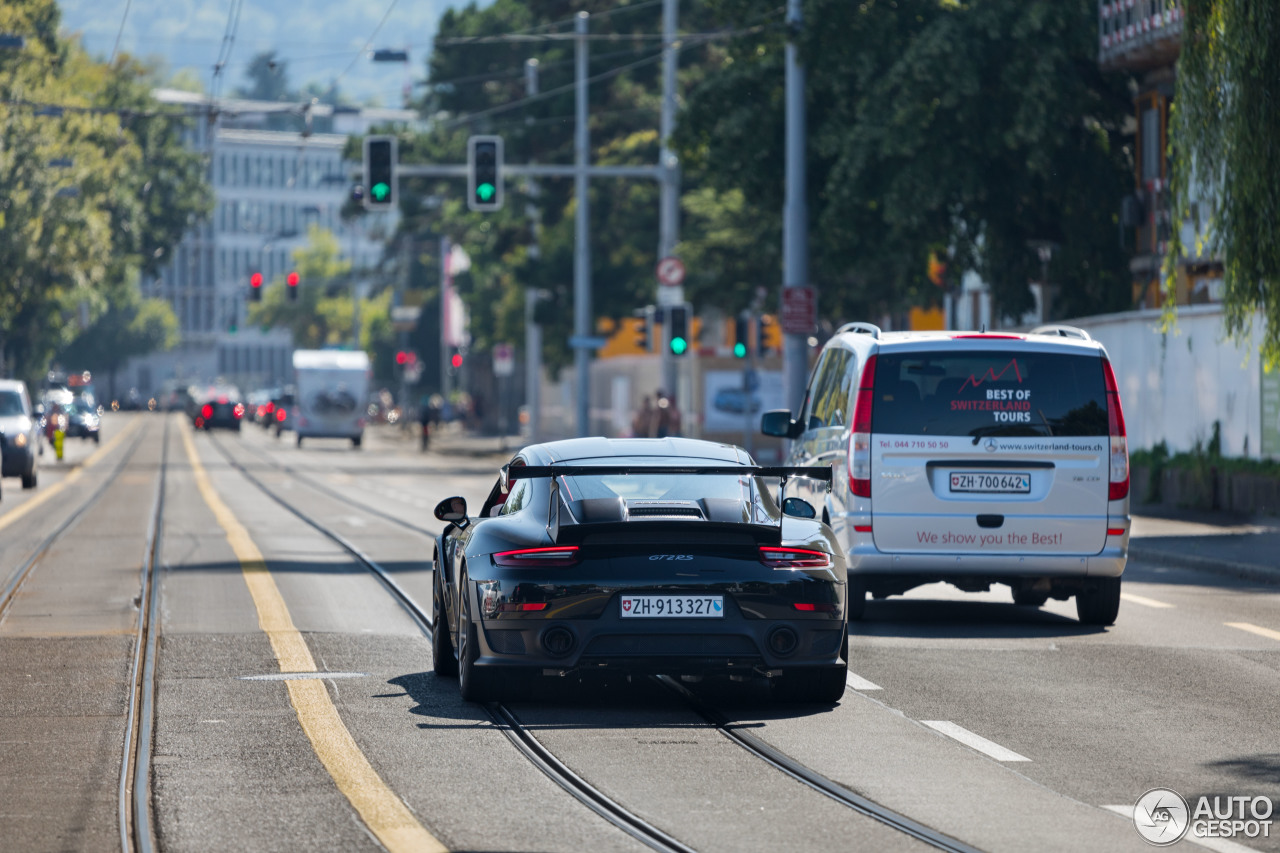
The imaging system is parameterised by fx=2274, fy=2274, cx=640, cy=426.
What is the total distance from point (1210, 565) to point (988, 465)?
646 cm

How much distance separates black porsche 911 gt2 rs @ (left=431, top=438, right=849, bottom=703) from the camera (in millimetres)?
10180

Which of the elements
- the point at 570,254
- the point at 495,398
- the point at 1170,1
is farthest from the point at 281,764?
the point at 495,398

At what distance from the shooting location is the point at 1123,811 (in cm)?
792

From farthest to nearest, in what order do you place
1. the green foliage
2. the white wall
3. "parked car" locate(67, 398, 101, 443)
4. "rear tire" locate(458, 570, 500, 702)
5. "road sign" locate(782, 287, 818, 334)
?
"parked car" locate(67, 398, 101, 443)
the green foliage
"road sign" locate(782, 287, 818, 334)
the white wall
"rear tire" locate(458, 570, 500, 702)

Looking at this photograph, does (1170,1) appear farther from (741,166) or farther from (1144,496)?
(741,166)

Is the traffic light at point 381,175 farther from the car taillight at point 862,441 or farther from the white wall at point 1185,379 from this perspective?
the car taillight at point 862,441

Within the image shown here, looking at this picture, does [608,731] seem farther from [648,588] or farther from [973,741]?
[973,741]

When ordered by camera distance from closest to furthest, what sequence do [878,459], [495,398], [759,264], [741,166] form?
[878,459]
[741,166]
[759,264]
[495,398]

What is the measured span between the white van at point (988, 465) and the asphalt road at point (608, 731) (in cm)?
51

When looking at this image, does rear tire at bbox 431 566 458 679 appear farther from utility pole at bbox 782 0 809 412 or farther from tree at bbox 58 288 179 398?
tree at bbox 58 288 179 398

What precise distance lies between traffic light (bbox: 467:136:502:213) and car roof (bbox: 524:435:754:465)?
2532cm

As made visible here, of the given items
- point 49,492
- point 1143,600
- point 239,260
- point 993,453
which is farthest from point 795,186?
point 239,260

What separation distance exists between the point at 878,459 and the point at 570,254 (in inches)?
1788

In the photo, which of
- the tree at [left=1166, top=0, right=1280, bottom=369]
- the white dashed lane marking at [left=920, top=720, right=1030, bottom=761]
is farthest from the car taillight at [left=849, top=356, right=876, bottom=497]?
the tree at [left=1166, top=0, right=1280, bottom=369]
